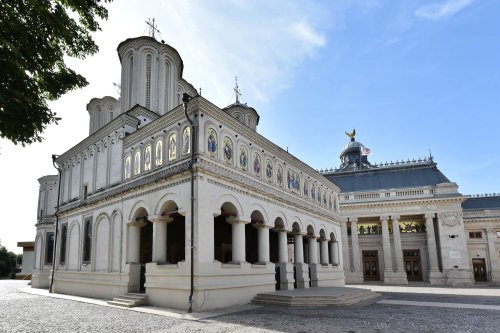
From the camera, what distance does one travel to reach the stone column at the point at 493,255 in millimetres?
38156

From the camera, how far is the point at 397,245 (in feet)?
126

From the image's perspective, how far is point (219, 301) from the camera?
15781 millimetres

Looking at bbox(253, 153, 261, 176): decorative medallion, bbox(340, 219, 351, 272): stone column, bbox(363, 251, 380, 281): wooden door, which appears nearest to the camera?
bbox(253, 153, 261, 176): decorative medallion

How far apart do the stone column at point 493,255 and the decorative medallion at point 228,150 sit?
1384 inches

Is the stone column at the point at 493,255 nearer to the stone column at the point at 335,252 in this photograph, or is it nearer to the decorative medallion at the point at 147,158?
the stone column at the point at 335,252

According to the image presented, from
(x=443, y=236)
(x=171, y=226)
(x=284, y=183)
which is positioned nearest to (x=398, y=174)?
(x=443, y=236)

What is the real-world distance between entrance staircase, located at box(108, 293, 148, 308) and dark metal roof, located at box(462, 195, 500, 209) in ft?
133

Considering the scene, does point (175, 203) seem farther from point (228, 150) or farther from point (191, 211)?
point (228, 150)

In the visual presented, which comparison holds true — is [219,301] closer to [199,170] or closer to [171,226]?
[199,170]

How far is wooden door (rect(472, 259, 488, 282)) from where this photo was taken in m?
39.1

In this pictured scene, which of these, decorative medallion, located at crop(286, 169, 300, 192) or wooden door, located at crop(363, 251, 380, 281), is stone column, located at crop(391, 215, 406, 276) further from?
decorative medallion, located at crop(286, 169, 300, 192)

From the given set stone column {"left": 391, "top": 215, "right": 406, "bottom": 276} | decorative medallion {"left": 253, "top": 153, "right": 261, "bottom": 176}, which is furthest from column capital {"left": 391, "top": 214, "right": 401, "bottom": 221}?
decorative medallion {"left": 253, "top": 153, "right": 261, "bottom": 176}

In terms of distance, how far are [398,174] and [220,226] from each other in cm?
2730

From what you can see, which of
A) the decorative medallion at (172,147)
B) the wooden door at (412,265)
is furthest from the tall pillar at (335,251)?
the decorative medallion at (172,147)
